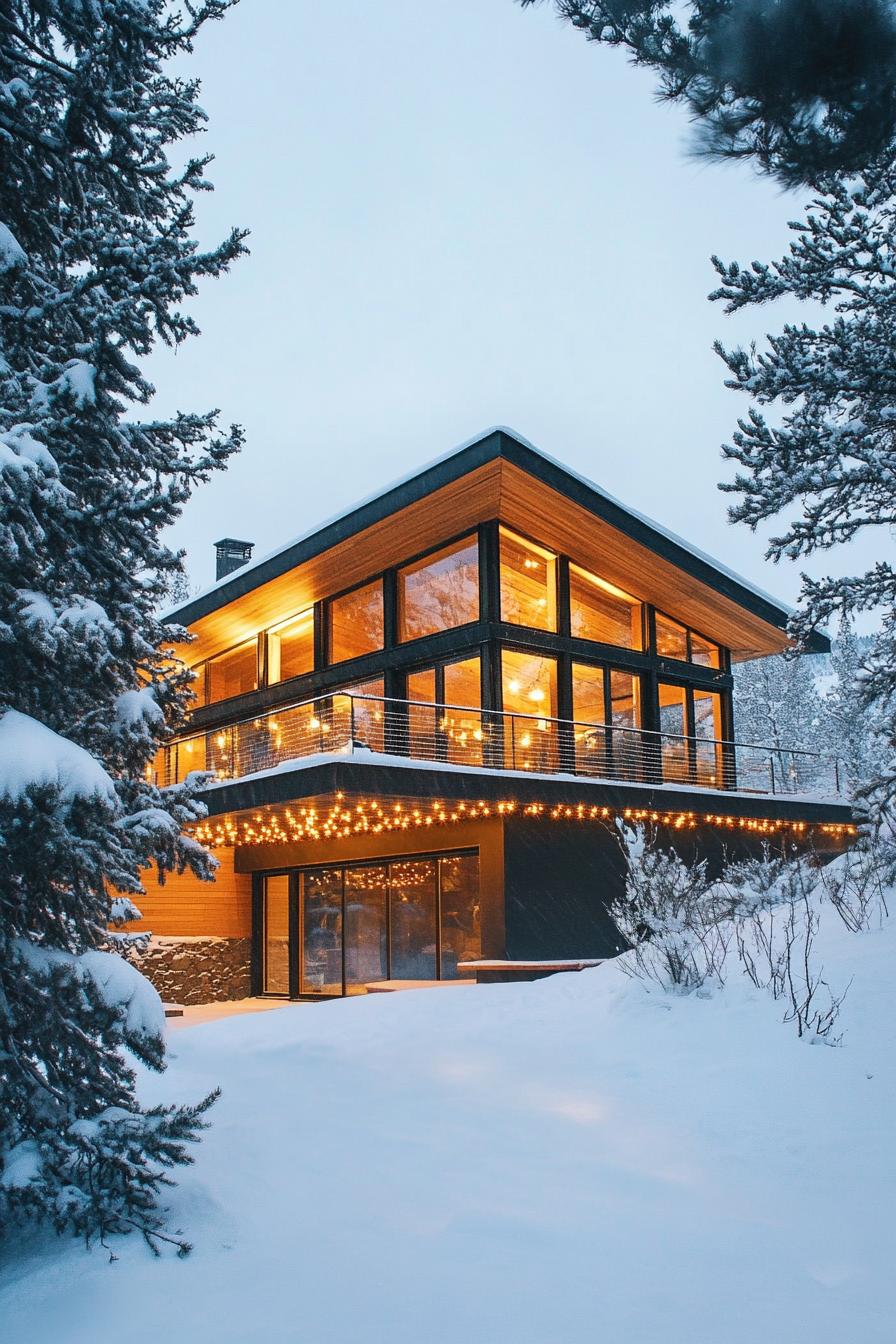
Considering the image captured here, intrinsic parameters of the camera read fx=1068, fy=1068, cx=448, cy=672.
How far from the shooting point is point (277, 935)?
20234mm

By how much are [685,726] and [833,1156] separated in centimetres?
1598

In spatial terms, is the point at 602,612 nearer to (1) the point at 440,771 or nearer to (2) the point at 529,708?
(2) the point at 529,708

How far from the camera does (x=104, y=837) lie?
4523mm

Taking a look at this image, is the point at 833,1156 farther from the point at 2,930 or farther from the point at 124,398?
the point at 124,398

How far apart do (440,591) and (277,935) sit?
738 centimetres

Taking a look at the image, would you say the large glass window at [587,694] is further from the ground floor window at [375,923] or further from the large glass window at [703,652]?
the ground floor window at [375,923]

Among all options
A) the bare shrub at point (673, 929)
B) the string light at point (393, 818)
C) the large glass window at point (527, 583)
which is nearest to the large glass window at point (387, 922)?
the string light at point (393, 818)

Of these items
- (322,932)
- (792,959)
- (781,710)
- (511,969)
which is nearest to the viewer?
(792,959)

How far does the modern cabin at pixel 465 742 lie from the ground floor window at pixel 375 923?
0.14ft

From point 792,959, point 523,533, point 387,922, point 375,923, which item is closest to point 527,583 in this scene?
point 523,533

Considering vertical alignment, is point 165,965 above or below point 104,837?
below

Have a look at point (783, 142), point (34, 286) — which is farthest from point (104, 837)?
point (783, 142)

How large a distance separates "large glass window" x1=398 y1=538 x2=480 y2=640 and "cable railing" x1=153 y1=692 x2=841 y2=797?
4.85ft

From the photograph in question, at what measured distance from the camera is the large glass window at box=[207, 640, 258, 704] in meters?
24.0
